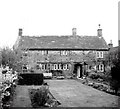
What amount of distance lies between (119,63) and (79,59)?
2600cm

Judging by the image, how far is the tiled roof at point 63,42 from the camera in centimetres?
4453

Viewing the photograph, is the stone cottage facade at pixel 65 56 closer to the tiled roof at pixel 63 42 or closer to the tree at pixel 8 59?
the tiled roof at pixel 63 42

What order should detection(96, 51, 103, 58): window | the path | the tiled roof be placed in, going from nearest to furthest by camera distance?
the path
detection(96, 51, 103, 58): window
the tiled roof

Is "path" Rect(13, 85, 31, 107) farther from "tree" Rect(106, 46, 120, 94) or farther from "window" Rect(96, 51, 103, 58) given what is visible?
"window" Rect(96, 51, 103, 58)

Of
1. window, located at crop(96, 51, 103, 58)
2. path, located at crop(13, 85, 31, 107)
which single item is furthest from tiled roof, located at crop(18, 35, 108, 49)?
path, located at crop(13, 85, 31, 107)

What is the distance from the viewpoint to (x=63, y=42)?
151 feet

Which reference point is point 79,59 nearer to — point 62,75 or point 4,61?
point 62,75

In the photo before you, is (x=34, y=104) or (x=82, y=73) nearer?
(x=34, y=104)

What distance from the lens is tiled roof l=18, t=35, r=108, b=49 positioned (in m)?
44.5

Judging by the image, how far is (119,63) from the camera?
59.3 feet

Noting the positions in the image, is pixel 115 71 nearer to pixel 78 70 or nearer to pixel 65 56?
pixel 78 70

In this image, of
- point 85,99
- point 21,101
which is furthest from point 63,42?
point 21,101

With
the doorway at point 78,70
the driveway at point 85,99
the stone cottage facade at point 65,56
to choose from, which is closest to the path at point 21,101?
the driveway at point 85,99

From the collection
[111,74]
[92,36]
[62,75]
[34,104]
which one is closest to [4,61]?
[34,104]
